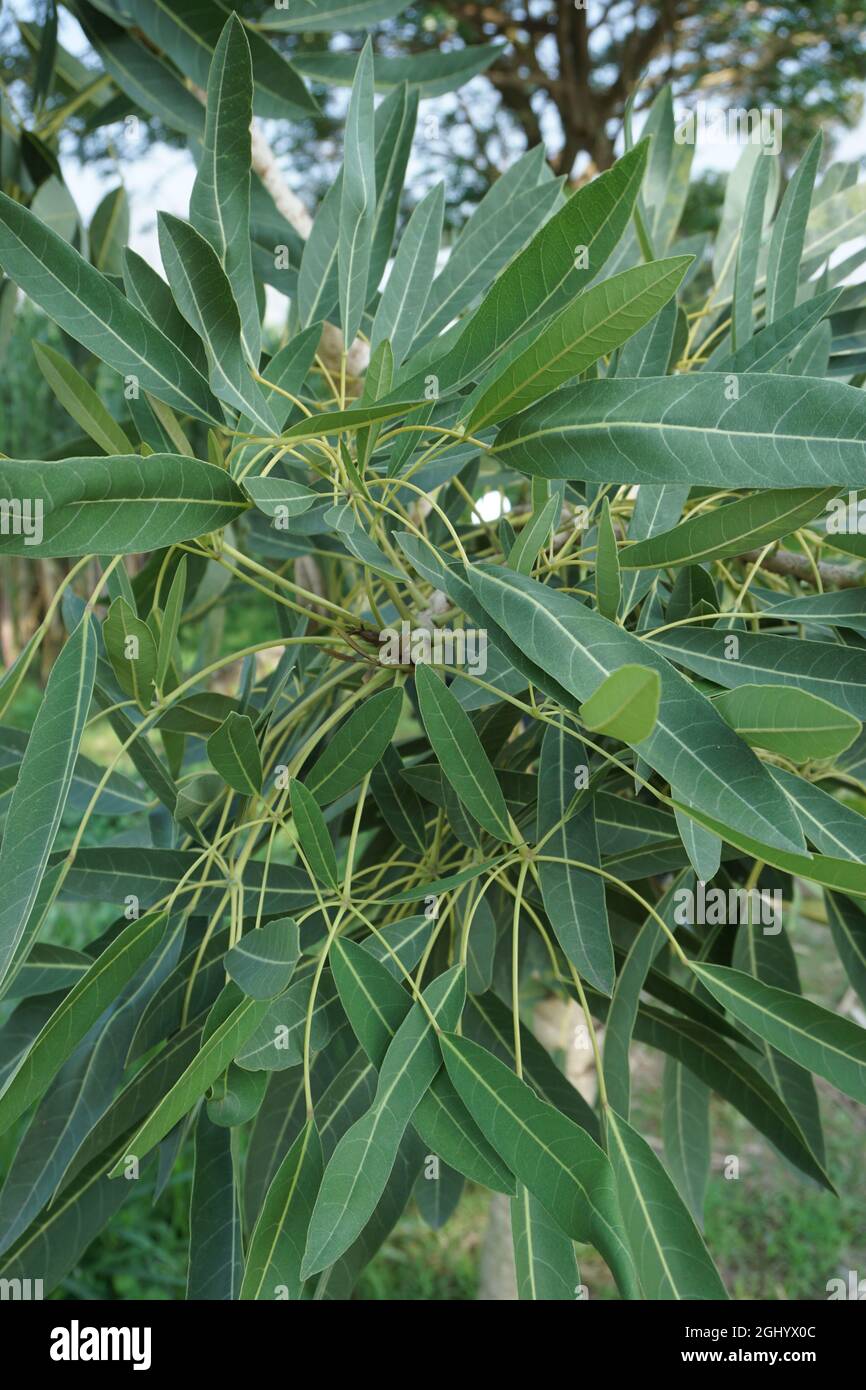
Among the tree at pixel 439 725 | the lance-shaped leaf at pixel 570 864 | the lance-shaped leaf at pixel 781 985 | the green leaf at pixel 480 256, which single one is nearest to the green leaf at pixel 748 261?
the tree at pixel 439 725

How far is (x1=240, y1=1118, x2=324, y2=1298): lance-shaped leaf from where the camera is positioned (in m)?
0.45

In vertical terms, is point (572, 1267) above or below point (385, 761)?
below

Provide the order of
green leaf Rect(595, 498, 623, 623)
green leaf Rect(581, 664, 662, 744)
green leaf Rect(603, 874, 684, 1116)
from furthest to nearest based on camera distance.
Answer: green leaf Rect(603, 874, 684, 1116)
green leaf Rect(595, 498, 623, 623)
green leaf Rect(581, 664, 662, 744)

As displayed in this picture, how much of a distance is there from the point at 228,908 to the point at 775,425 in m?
0.37

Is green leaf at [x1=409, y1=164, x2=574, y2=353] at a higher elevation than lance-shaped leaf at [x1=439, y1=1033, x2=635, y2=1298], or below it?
higher

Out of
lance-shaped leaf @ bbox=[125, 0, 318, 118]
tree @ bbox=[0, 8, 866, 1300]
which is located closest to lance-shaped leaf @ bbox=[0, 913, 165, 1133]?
tree @ bbox=[0, 8, 866, 1300]

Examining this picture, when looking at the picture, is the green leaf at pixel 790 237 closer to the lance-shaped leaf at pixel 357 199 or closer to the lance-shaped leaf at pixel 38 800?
the lance-shaped leaf at pixel 357 199

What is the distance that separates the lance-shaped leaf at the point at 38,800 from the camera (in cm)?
40

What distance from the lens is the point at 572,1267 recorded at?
46 centimetres

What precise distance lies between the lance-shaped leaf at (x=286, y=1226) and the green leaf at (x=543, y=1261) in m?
0.09

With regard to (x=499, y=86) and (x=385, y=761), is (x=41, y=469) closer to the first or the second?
(x=385, y=761)

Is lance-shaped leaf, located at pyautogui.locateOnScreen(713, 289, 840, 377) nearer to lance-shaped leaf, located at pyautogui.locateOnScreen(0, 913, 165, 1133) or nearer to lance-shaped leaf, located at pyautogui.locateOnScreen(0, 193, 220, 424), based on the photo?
lance-shaped leaf, located at pyautogui.locateOnScreen(0, 193, 220, 424)

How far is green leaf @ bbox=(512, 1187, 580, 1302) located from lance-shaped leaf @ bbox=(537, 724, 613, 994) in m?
0.11
